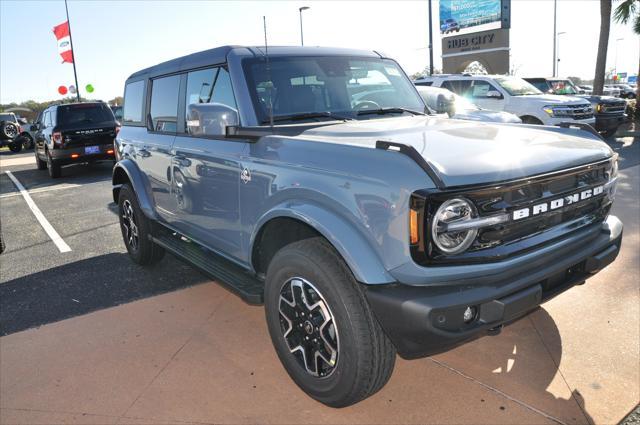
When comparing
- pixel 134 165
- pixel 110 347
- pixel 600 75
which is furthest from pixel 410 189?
pixel 600 75

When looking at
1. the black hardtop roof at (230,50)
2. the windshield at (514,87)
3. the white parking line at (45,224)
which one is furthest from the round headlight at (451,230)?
the windshield at (514,87)

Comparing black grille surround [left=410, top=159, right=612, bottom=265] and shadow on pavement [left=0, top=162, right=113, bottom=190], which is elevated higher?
black grille surround [left=410, top=159, right=612, bottom=265]

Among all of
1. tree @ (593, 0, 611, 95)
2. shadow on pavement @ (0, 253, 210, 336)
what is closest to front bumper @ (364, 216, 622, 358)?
shadow on pavement @ (0, 253, 210, 336)

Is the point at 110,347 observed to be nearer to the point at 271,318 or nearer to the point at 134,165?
the point at 271,318

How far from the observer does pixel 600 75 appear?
18328mm

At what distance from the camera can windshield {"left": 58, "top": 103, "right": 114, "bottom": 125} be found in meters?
12.5

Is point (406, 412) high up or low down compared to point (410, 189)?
down

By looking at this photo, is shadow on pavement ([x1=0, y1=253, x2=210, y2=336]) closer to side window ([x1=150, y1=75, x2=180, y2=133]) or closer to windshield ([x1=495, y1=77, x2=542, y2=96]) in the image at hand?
side window ([x1=150, y1=75, x2=180, y2=133])

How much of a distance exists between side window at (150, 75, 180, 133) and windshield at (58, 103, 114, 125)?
907cm

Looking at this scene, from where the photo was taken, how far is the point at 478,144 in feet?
8.57

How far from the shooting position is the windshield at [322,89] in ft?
11.0

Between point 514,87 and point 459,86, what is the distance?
1.37 m

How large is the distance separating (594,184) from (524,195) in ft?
2.48

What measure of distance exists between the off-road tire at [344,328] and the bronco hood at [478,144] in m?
0.62
